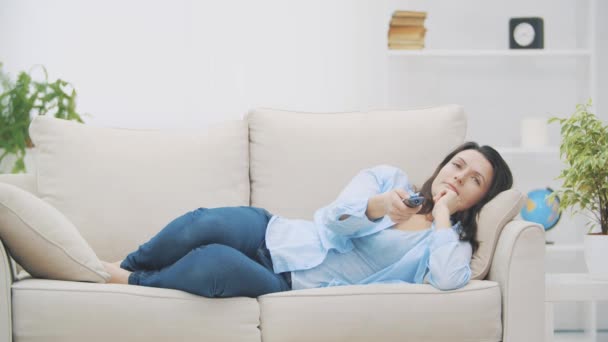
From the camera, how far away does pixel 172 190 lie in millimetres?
2389

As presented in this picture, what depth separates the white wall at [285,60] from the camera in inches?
132

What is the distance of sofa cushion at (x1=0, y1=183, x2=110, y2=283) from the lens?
5.97 ft

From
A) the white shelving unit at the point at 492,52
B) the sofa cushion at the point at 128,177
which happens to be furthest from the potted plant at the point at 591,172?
the sofa cushion at the point at 128,177

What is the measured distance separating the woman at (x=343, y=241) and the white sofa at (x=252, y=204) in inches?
2.5

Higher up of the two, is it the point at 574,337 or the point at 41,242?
the point at 41,242

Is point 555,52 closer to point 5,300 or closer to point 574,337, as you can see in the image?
point 574,337

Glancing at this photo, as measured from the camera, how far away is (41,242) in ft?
6.05

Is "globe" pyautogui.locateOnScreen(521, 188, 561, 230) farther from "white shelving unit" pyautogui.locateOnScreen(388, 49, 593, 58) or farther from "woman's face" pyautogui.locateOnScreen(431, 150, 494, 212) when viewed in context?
"woman's face" pyautogui.locateOnScreen(431, 150, 494, 212)

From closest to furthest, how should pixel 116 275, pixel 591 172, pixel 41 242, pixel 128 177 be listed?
pixel 41 242 < pixel 116 275 < pixel 591 172 < pixel 128 177

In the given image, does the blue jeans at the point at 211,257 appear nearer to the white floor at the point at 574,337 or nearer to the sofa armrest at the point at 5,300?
the sofa armrest at the point at 5,300

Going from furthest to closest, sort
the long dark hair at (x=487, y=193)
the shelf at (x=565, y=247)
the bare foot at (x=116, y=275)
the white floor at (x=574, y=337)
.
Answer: the white floor at (x=574, y=337) < the shelf at (x=565, y=247) < the long dark hair at (x=487, y=193) < the bare foot at (x=116, y=275)

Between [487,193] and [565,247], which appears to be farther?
[565,247]

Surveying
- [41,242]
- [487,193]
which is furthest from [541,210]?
[41,242]

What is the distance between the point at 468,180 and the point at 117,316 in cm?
112
